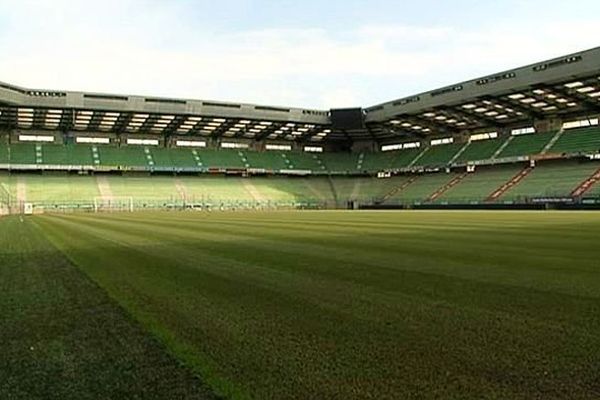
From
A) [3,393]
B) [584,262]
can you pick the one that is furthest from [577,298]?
[3,393]

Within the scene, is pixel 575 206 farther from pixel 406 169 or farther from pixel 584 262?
pixel 584 262

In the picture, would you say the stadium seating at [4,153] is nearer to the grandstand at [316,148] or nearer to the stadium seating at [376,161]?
the grandstand at [316,148]

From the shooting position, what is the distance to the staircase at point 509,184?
5910 centimetres

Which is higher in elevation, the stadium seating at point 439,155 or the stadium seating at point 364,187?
the stadium seating at point 439,155

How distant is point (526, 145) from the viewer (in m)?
63.7

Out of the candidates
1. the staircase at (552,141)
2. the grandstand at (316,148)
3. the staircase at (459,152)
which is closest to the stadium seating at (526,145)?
the grandstand at (316,148)

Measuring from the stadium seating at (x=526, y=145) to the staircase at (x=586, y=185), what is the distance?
862cm

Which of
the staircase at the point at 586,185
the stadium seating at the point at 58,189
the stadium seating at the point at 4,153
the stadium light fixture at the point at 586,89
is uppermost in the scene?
the stadium light fixture at the point at 586,89

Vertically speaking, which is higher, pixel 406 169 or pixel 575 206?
pixel 406 169

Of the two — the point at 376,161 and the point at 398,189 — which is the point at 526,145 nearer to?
the point at 398,189

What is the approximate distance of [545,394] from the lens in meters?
3.45

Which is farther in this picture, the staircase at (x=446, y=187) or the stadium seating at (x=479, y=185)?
the staircase at (x=446, y=187)

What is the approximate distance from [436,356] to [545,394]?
3.23 ft

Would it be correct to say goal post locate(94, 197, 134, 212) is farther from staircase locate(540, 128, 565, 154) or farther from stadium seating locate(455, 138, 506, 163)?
staircase locate(540, 128, 565, 154)
